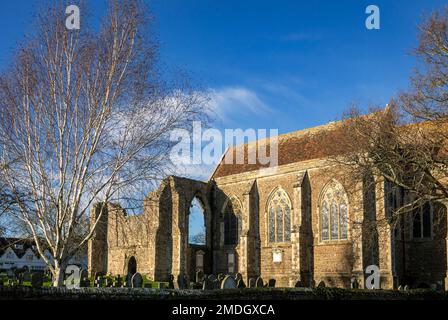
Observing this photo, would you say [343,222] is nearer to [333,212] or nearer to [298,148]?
[333,212]

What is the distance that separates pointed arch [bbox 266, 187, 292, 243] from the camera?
1244 inches

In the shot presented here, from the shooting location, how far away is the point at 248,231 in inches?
1270

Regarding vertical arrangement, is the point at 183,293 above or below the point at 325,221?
below

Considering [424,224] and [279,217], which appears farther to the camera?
[279,217]

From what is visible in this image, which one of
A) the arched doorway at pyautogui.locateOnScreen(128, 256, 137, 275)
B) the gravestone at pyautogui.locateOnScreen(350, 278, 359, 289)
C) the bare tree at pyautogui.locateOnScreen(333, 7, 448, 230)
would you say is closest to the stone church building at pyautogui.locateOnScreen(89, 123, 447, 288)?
the arched doorway at pyautogui.locateOnScreen(128, 256, 137, 275)

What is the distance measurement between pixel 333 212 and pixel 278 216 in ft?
12.4

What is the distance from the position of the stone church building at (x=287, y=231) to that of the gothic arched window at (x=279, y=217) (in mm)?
59

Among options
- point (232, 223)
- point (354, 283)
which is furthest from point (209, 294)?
point (232, 223)

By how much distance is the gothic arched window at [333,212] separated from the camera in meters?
29.0

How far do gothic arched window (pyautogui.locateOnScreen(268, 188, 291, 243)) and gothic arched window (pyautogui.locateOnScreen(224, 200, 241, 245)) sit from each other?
2.65 meters

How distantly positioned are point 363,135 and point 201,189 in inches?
723

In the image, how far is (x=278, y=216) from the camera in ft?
105

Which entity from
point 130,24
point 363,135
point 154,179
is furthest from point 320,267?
point 130,24
